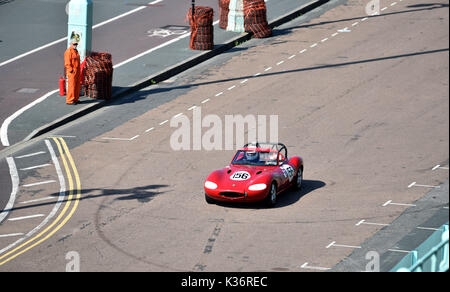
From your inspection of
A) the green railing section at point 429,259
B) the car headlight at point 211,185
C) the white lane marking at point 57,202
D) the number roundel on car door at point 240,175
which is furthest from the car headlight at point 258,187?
the green railing section at point 429,259

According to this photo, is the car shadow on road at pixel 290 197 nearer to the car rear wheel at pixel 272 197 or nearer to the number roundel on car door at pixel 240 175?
the car rear wheel at pixel 272 197

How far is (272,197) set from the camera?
77.9 feet

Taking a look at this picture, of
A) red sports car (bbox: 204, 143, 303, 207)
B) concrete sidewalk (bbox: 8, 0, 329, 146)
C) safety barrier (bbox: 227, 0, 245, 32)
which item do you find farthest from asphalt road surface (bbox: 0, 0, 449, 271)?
safety barrier (bbox: 227, 0, 245, 32)

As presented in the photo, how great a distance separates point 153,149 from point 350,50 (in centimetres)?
1384

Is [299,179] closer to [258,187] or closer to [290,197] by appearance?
[290,197]

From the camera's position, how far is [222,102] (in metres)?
34.5

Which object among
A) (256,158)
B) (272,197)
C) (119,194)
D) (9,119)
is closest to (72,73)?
(9,119)

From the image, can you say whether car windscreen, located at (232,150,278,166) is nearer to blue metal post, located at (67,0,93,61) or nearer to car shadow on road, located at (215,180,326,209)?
car shadow on road, located at (215,180,326,209)

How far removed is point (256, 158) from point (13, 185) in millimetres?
7535

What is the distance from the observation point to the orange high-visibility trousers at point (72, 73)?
1344 inches

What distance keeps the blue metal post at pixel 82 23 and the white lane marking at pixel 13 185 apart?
24.5 feet

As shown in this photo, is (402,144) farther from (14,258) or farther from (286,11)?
(286,11)

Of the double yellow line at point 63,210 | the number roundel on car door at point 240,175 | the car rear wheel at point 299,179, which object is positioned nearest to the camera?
the double yellow line at point 63,210

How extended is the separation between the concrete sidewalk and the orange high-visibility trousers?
39 centimetres
